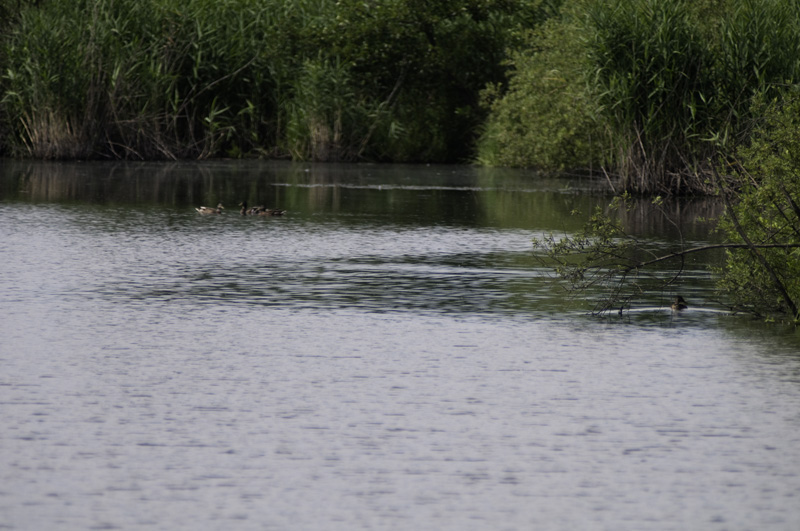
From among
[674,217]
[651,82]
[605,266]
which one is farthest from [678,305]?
[651,82]

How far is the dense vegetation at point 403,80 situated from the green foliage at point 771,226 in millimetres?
10203

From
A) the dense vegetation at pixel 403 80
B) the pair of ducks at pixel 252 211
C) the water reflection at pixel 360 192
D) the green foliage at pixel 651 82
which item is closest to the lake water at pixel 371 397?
the pair of ducks at pixel 252 211

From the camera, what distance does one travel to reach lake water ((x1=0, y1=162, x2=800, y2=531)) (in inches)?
235

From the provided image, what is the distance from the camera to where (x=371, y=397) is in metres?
7.93

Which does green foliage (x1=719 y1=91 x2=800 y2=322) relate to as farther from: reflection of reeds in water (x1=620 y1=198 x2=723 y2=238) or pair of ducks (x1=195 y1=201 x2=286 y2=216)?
pair of ducks (x1=195 y1=201 x2=286 y2=216)

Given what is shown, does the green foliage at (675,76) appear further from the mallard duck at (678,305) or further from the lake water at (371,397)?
the mallard duck at (678,305)

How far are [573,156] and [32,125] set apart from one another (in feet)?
40.9

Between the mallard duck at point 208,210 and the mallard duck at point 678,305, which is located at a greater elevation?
the mallard duck at point 208,210

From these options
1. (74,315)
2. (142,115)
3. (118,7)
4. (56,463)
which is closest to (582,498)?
(56,463)

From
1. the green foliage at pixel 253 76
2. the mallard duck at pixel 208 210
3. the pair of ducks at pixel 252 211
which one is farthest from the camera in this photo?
the green foliage at pixel 253 76

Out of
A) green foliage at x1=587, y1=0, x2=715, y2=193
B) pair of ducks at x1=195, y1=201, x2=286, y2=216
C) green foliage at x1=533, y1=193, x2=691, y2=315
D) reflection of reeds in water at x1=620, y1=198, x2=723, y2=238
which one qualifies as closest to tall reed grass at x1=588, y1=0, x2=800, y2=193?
green foliage at x1=587, y1=0, x2=715, y2=193

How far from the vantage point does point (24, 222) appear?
18.4m

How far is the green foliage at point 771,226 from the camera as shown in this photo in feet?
35.4

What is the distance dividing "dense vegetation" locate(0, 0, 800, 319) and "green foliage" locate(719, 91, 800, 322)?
10203 millimetres
